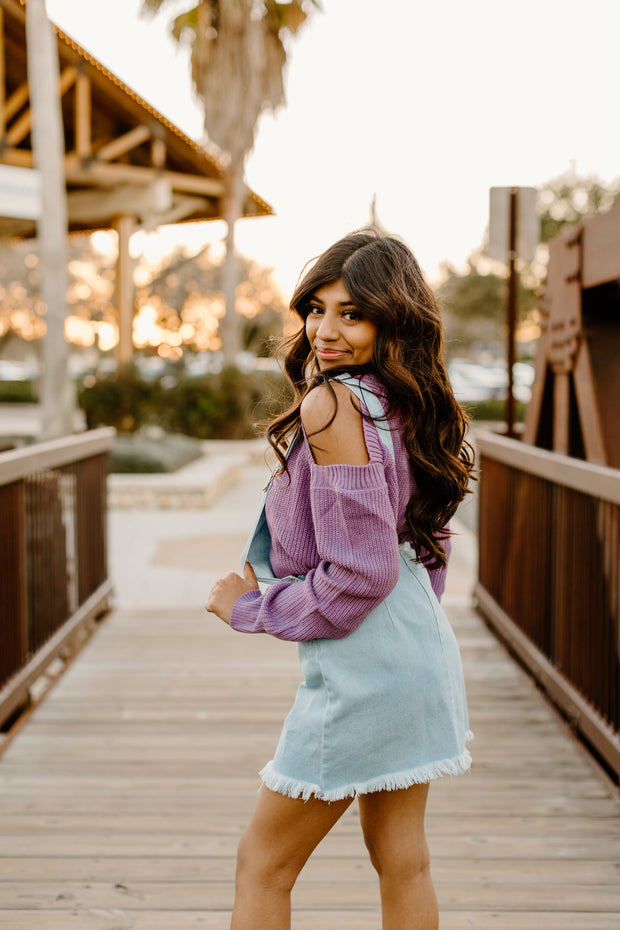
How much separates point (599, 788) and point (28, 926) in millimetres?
1896

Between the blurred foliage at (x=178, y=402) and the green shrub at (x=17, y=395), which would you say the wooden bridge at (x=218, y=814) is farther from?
the green shrub at (x=17, y=395)

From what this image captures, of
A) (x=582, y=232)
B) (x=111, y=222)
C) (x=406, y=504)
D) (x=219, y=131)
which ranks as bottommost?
(x=406, y=504)

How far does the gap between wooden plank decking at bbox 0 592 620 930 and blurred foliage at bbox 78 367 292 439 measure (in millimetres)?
11557

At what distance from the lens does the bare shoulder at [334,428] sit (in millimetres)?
1521

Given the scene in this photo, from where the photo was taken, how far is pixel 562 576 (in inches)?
150

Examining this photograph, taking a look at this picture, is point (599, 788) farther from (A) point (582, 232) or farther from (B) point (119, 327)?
(B) point (119, 327)

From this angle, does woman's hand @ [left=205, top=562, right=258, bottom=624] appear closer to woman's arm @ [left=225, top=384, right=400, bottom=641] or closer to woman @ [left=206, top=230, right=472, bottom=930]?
woman @ [left=206, top=230, right=472, bottom=930]

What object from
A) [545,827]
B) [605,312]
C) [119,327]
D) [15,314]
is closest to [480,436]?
[605,312]

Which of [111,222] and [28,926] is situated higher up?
[111,222]

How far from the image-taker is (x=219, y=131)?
17938mm

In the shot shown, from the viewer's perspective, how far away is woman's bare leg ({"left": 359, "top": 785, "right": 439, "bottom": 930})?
1654mm

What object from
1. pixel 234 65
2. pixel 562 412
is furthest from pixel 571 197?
pixel 562 412

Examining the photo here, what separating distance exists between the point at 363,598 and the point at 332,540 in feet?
0.37

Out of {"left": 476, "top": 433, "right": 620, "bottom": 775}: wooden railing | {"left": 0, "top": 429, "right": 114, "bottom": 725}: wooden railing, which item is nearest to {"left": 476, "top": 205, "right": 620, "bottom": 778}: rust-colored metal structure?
{"left": 476, "top": 433, "right": 620, "bottom": 775}: wooden railing
